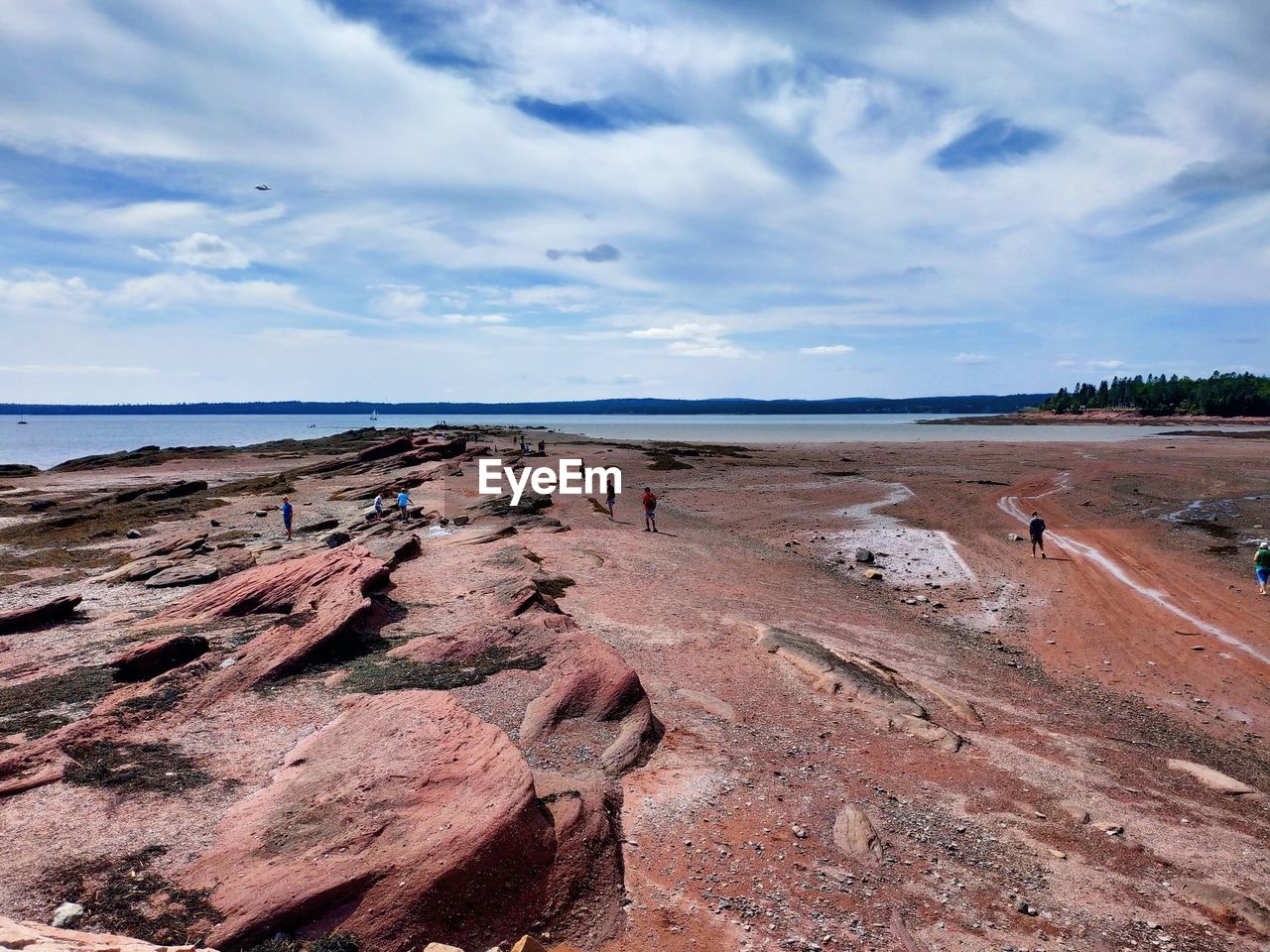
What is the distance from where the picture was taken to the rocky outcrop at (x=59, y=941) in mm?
5008

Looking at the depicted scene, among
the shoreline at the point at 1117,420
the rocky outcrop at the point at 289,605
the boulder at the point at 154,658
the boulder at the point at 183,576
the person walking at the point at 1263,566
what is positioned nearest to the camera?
the boulder at the point at 154,658

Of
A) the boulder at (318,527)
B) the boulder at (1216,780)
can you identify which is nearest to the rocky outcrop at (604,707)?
the boulder at (1216,780)

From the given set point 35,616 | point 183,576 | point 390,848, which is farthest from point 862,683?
point 183,576

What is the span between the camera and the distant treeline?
14550cm

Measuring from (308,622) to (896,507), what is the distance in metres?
35.4

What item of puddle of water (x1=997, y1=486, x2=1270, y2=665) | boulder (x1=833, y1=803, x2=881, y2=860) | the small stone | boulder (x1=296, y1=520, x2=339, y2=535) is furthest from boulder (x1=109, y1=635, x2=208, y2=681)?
puddle of water (x1=997, y1=486, x2=1270, y2=665)

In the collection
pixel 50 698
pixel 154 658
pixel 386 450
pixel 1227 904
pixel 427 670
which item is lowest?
pixel 1227 904

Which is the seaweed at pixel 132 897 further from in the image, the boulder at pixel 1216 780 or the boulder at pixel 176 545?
the boulder at pixel 176 545

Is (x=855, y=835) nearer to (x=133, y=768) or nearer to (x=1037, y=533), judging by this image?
(x=133, y=768)

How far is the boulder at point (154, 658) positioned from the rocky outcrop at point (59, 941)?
8.91 meters

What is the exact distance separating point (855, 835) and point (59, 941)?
824 centimetres

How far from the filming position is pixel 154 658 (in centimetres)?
1353

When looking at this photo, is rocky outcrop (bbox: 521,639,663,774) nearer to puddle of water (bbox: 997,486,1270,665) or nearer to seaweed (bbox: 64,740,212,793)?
seaweed (bbox: 64,740,212,793)

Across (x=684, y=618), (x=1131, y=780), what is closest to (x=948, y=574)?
(x=684, y=618)
